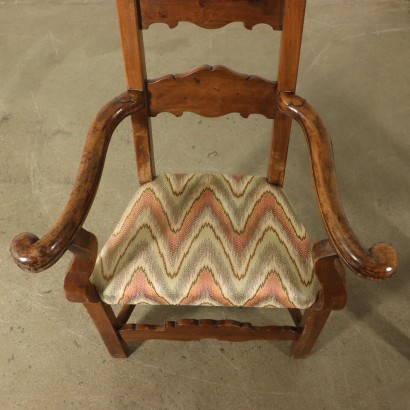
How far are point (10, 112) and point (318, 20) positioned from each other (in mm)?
1765

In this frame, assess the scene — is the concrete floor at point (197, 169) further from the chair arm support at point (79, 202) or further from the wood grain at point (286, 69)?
the chair arm support at point (79, 202)

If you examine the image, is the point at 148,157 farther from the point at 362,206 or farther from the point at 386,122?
the point at 386,122

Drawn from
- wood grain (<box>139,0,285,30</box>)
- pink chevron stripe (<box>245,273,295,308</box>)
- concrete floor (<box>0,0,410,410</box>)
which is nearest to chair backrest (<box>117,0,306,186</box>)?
wood grain (<box>139,0,285,30</box>)

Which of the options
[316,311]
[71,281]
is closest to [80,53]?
[71,281]

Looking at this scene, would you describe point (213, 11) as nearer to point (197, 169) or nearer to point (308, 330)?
point (308, 330)

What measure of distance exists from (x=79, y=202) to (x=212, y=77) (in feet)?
1.35

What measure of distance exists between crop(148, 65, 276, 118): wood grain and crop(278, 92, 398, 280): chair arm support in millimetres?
52

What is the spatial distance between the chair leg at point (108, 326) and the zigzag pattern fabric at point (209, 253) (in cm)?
5

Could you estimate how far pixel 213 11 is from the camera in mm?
914

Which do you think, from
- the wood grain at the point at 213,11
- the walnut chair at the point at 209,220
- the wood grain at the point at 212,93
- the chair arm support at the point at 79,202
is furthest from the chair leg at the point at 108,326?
the wood grain at the point at 213,11

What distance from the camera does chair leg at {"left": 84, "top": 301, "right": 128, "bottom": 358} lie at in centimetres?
100

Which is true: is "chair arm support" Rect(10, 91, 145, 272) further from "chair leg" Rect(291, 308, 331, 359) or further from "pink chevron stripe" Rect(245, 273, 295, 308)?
"chair leg" Rect(291, 308, 331, 359)

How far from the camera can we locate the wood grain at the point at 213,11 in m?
0.89

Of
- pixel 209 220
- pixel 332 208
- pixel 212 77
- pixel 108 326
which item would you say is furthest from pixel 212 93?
pixel 108 326
